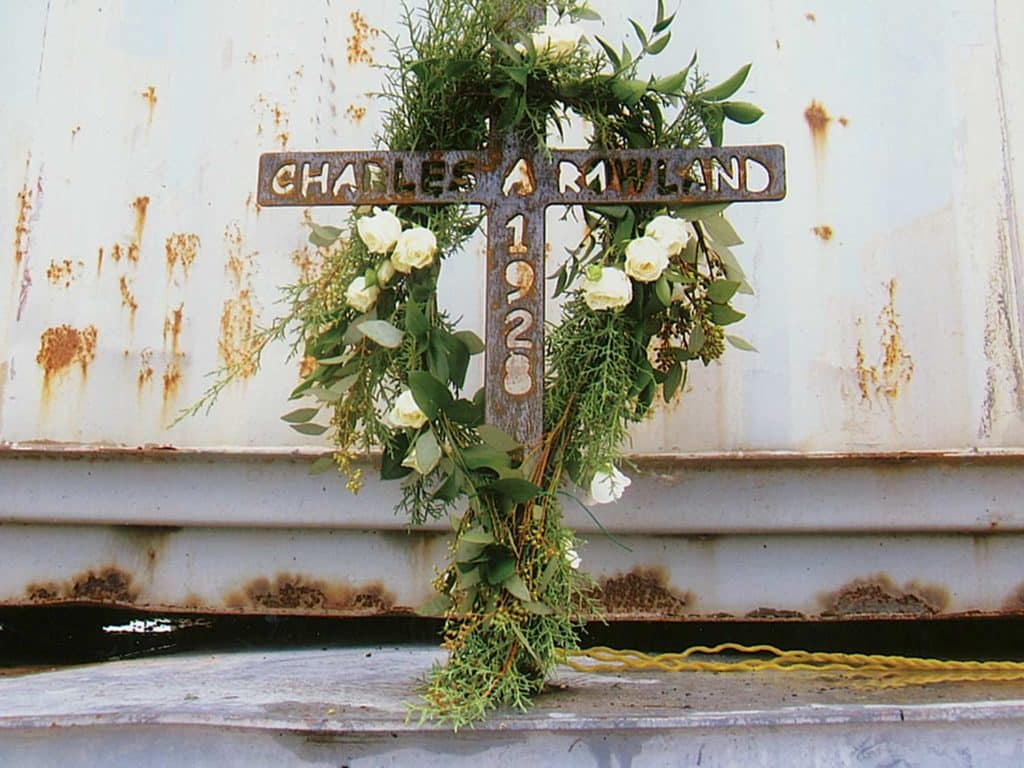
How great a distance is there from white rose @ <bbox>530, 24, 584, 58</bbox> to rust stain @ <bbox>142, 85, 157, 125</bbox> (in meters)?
0.79

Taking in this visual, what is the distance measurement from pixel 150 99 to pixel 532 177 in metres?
0.82

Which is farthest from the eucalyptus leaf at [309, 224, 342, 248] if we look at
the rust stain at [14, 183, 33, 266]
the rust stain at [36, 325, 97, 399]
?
the rust stain at [14, 183, 33, 266]

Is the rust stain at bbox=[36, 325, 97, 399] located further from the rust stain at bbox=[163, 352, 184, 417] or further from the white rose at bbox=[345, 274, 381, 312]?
the white rose at bbox=[345, 274, 381, 312]

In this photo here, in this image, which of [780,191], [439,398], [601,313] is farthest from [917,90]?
[439,398]

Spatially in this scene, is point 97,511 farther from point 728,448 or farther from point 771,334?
point 771,334

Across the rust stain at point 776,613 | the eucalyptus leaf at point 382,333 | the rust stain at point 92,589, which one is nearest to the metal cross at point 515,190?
the eucalyptus leaf at point 382,333

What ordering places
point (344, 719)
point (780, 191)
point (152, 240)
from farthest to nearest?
point (152, 240)
point (780, 191)
point (344, 719)

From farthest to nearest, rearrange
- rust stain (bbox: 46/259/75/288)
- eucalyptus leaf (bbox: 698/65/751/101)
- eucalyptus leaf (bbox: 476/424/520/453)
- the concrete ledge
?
rust stain (bbox: 46/259/75/288), eucalyptus leaf (bbox: 698/65/751/101), eucalyptus leaf (bbox: 476/424/520/453), the concrete ledge

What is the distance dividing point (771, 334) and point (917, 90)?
A: 0.47 metres

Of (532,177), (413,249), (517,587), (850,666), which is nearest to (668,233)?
(532,177)

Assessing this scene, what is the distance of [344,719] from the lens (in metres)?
0.85

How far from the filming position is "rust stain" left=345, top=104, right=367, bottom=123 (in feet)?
4.86

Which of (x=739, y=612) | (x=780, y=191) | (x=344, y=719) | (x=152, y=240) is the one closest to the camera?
(x=344, y=719)

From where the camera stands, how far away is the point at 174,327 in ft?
4.69
